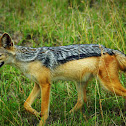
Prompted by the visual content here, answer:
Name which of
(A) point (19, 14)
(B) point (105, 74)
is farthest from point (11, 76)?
(A) point (19, 14)

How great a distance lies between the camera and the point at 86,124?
12.3 feet

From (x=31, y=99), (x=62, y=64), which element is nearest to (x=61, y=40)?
(x=62, y=64)

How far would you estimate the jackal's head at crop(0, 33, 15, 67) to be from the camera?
392cm

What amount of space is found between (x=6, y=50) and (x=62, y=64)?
1.10 m

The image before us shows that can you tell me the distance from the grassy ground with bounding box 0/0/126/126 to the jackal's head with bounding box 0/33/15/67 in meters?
0.79

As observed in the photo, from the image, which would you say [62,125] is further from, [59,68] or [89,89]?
[89,89]

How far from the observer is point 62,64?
420 cm

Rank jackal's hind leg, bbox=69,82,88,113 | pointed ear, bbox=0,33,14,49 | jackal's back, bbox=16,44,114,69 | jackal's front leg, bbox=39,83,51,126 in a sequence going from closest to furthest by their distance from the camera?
pointed ear, bbox=0,33,14,49 < jackal's front leg, bbox=39,83,51,126 < jackal's back, bbox=16,44,114,69 < jackal's hind leg, bbox=69,82,88,113

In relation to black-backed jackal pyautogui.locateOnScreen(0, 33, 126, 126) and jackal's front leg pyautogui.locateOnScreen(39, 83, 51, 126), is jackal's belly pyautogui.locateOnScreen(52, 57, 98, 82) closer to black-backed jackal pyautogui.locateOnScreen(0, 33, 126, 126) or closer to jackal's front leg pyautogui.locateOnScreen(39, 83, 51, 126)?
black-backed jackal pyautogui.locateOnScreen(0, 33, 126, 126)

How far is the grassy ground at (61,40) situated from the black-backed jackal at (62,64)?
0.32 m

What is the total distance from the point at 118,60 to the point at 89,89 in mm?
1282

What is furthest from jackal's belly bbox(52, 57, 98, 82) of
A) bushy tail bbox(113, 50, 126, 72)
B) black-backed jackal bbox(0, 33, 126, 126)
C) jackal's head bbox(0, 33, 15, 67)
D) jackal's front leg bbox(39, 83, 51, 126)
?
jackal's head bbox(0, 33, 15, 67)

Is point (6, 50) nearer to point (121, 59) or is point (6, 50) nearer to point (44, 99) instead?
point (44, 99)

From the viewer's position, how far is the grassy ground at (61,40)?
418 cm
